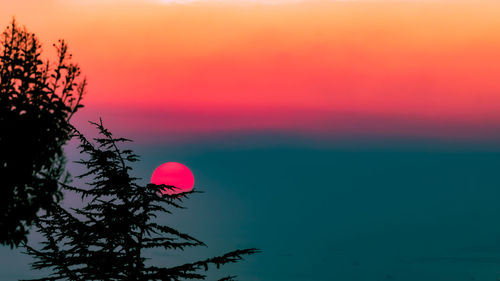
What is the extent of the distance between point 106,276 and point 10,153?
3768 millimetres

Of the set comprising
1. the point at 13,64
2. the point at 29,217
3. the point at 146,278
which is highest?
the point at 13,64

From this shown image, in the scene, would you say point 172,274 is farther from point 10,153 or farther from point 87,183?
point 10,153

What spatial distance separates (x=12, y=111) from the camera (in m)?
16.3

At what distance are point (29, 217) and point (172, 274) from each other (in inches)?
146

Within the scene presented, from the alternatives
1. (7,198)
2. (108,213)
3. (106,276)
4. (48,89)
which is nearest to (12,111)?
(48,89)

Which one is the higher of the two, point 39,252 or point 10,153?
point 10,153

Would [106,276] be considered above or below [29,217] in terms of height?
below

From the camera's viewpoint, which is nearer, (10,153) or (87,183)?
(10,153)

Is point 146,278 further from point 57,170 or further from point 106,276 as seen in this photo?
point 57,170

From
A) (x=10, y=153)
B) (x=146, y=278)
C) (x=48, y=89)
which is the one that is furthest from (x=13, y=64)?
(x=146, y=278)

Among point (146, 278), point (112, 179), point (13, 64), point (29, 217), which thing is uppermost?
point (13, 64)

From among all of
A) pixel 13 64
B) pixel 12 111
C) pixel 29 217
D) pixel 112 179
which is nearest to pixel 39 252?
pixel 29 217

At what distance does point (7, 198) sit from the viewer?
15781mm

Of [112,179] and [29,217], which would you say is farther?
[112,179]
